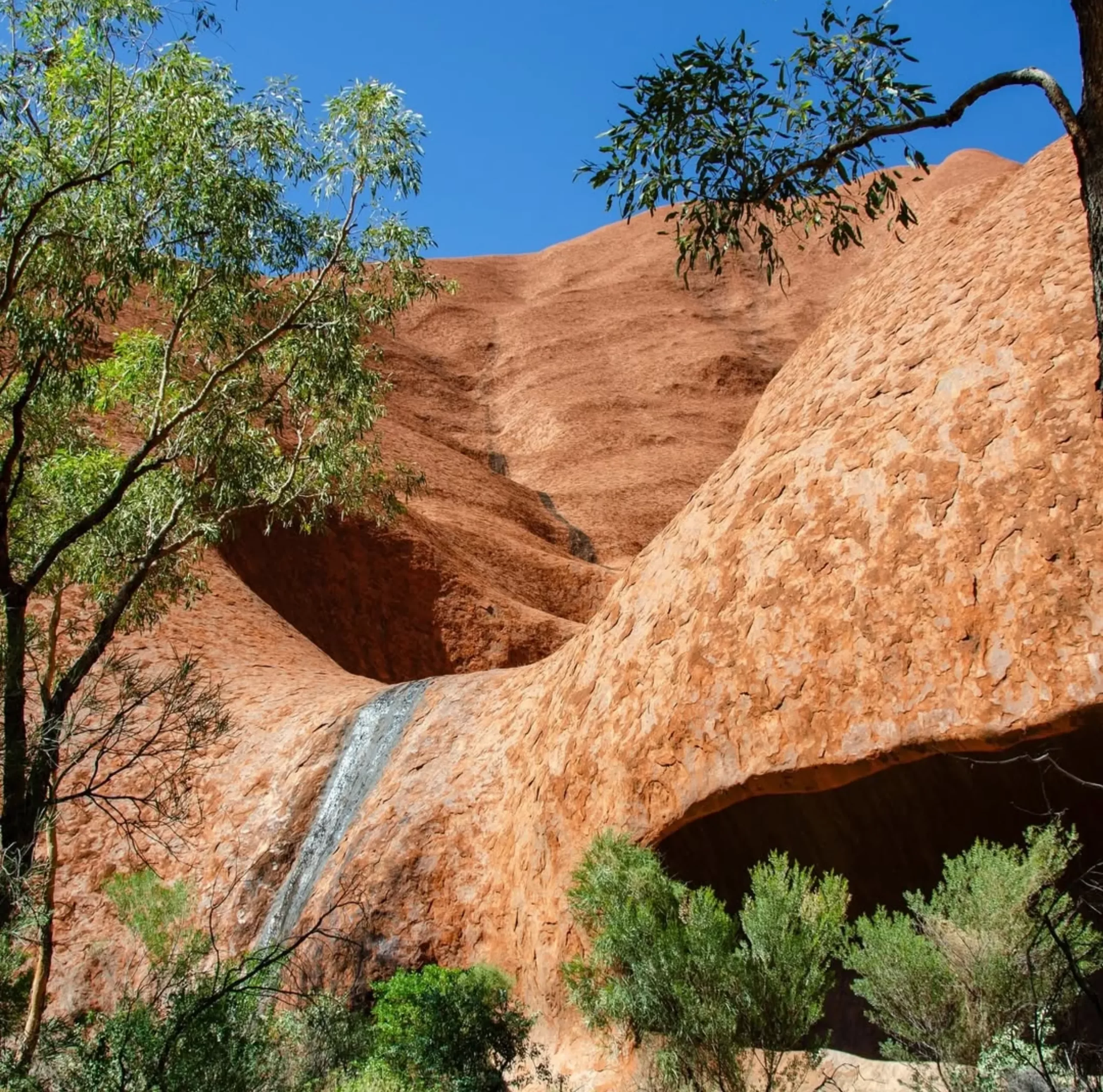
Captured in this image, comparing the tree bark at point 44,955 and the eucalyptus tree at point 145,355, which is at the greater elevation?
the eucalyptus tree at point 145,355

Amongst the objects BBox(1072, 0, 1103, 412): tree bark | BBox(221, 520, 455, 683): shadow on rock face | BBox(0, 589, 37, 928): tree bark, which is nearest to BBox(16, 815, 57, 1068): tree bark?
BBox(0, 589, 37, 928): tree bark

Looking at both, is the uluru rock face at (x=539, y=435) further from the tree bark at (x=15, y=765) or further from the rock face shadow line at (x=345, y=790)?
the tree bark at (x=15, y=765)

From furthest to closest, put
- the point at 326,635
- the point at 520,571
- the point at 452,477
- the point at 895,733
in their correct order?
the point at 452,477 < the point at 520,571 < the point at 326,635 < the point at 895,733

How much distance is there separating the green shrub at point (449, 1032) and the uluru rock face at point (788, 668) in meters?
0.57

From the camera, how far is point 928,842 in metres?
10.0

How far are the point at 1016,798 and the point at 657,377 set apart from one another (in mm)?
34854

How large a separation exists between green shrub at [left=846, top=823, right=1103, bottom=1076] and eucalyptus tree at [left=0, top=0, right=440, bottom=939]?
16.5 ft

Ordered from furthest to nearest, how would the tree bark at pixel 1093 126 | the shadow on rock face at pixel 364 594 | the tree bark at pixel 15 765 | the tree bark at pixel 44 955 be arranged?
the shadow on rock face at pixel 364 594
the tree bark at pixel 44 955
the tree bark at pixel 15 765
the tree bark at pixel 1093 126

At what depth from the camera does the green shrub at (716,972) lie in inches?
278

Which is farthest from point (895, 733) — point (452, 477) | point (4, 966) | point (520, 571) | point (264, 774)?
point (452, 477)

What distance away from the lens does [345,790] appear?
13.5m

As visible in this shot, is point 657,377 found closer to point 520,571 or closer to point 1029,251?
point 520,571

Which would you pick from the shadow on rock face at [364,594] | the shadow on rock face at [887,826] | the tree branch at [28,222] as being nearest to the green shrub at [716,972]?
the shadow on rock face at [887,826]

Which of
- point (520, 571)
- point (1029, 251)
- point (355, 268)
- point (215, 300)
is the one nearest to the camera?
point (1029, 251)
